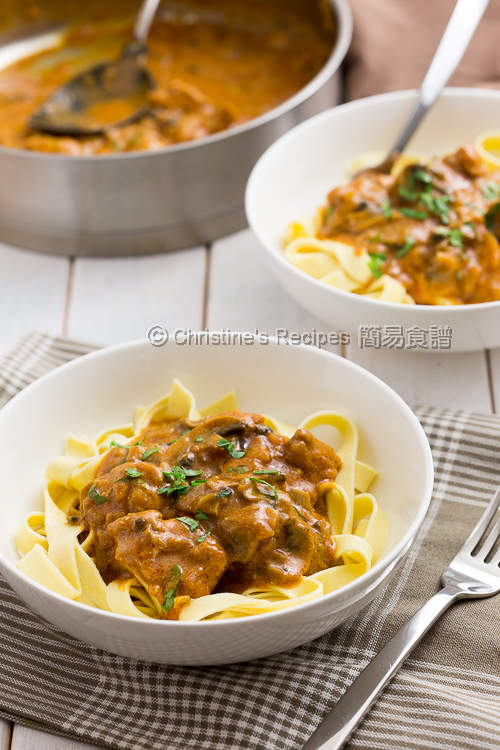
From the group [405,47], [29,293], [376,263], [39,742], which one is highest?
[405,47]

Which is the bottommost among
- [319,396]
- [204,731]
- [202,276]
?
[202,276]

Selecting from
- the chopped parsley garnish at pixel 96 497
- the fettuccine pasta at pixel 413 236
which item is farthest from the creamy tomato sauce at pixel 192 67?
the chopped parsley garnish at pixel 96 497

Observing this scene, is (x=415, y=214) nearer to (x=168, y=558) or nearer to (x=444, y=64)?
(x=444, y=64)

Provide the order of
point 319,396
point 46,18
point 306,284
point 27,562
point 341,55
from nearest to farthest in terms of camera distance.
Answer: point 27,562 < point 319,396 < point 306,284 < point 341,55 < point 46,18

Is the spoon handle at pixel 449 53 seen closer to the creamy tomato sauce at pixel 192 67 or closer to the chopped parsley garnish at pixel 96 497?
the creamy tomato sauce at pixel 192 67

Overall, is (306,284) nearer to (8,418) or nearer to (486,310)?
(486,310)

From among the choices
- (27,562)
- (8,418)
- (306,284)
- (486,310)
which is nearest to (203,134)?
(306,284)

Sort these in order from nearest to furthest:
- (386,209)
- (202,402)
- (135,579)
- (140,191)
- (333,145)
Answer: (135,579)
(202,402)
(386,209)
(140,191)
(333,145)

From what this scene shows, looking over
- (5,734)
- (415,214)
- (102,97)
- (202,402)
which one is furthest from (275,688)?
(102,97)
